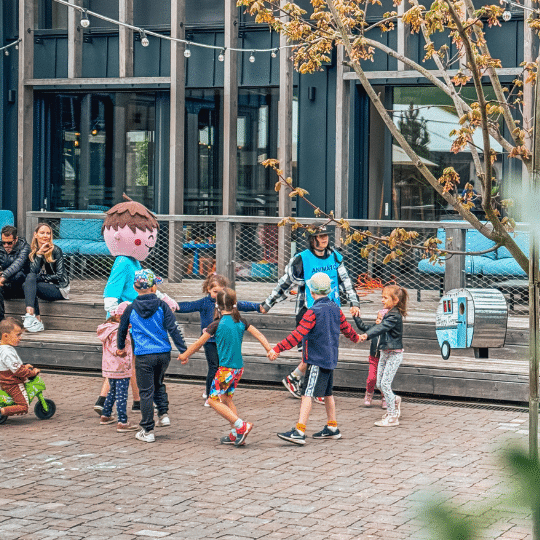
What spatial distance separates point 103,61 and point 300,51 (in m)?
9.37

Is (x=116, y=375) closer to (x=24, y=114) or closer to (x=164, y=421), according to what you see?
(x=164, y=421)

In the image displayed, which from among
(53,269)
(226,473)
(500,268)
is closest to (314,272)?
(500,268)

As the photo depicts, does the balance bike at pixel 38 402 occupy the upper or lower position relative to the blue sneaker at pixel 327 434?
upper

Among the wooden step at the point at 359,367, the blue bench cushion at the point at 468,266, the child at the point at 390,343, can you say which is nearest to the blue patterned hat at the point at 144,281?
the child at the point at 390,343

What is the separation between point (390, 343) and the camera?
8938mm

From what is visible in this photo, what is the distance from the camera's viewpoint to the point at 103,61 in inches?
652

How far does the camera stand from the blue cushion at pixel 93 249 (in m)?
12.2

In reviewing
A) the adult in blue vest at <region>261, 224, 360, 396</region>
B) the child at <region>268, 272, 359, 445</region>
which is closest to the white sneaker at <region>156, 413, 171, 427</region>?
the child at <region>268, 272, 359, 445</region>

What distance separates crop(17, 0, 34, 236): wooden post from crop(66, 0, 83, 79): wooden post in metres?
0.83

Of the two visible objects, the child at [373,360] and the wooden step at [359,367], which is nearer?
the child at [373,360]

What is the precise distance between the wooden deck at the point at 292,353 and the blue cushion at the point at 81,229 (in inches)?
30.4

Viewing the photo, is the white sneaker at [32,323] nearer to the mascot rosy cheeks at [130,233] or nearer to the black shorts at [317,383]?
the mascot rosy cheeks at [130,233]

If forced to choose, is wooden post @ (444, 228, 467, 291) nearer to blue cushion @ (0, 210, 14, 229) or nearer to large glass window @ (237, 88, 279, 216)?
large glass window @ (237, 88, 279, 216)

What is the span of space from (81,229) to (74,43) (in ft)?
17.2
